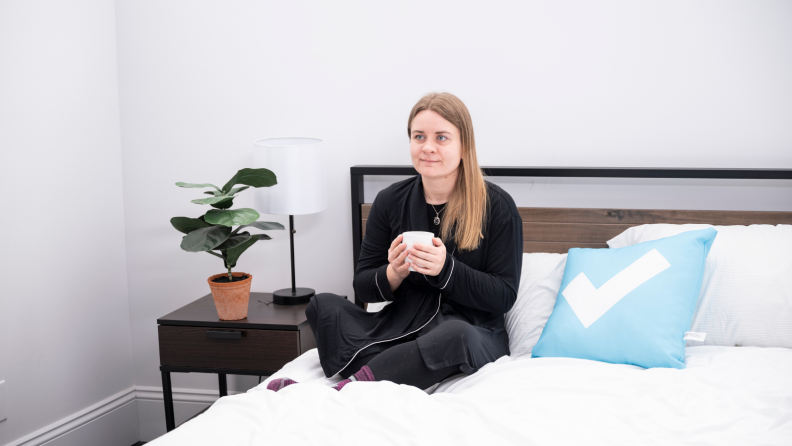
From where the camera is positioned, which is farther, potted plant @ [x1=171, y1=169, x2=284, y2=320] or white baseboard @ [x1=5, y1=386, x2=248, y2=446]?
white baseboard @ [x1=5, y1=386, x2=248, y2=446]

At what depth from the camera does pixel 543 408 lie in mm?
1048

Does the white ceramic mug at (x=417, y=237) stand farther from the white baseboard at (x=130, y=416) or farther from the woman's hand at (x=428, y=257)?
the white baseboard at (x=130, y=416)

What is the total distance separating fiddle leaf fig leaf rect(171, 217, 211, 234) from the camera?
1.80 metres

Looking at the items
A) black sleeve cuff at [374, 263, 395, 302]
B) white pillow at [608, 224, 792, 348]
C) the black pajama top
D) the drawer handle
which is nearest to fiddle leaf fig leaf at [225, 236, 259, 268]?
the drawer handle

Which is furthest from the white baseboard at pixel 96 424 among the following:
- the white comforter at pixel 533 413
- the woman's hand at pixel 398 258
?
the woman's hand at pixel 398 258

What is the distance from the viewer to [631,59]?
1942 mm

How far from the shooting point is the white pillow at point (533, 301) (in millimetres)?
1621

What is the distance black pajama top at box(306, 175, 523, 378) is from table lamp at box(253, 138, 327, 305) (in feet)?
1.17

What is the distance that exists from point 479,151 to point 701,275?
0.88 metres

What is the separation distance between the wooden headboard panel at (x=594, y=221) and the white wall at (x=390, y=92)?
0.58ft

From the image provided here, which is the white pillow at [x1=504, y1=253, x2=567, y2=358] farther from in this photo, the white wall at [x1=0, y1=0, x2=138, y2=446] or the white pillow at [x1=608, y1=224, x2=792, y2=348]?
the white wall at [x1=0, y1=0, x2=138, y2=446]

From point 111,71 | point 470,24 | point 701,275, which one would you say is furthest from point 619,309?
point 111,71

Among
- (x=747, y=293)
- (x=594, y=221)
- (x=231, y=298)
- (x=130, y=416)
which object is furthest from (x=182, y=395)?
(x=747, y=293)

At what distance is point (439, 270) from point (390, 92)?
0.94m
